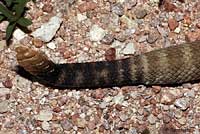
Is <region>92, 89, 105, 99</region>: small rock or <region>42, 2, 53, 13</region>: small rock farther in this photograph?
<region>42, 2, 53, 13</region>: small rock

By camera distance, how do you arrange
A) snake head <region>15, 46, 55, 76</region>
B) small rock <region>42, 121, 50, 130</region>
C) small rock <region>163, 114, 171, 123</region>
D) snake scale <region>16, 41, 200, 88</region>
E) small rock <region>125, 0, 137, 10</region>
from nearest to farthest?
snake head <region>15, 46, 55, 76</region> < snake scale <region>16, 41, 200, 88</region> < small rock <region>42, 121, 50, 130</region> < small rock <region>163, 114, 171, 123</region> < small rock <region>125, 0, 137, 10</region>

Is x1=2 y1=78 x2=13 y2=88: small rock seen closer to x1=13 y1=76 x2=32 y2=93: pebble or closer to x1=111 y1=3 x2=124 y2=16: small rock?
x1=13 y1=76 x2=32 y2=93: pebble

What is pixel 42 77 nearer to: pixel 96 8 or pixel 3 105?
pixel 3 105

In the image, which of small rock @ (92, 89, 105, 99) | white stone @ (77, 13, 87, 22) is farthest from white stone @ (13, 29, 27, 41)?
small rock @ (92, 89, 105, 99)

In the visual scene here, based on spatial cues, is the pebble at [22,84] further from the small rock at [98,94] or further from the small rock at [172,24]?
the small rock at [172,24]

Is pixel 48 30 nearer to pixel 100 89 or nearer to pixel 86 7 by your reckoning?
pixel 86 7

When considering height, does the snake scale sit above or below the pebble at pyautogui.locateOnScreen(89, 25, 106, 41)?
below

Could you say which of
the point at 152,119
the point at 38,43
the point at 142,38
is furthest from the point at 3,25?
the point at 152,119
